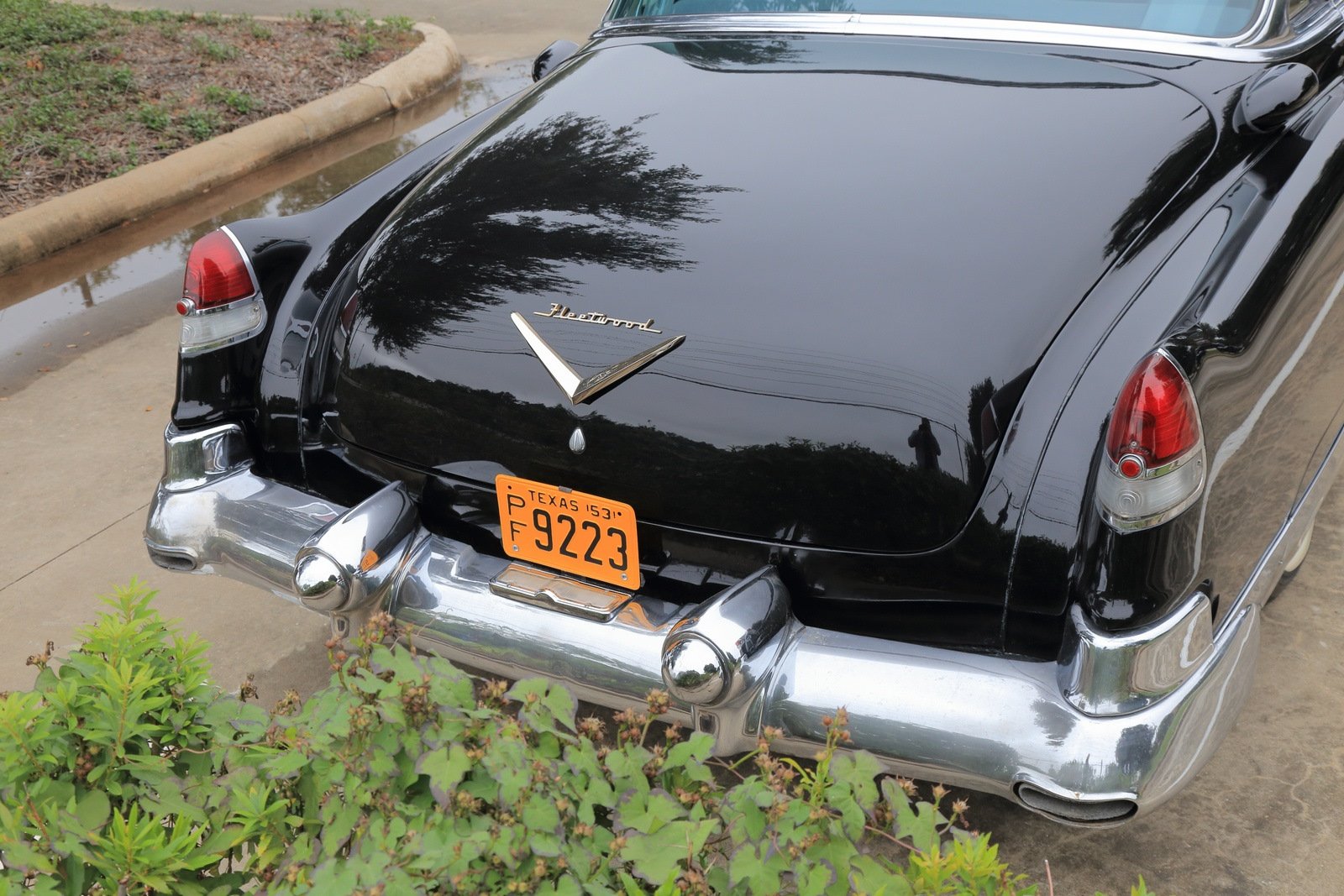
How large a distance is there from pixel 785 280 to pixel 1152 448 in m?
0.69

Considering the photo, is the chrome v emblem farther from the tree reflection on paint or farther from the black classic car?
the tree reflection on paint

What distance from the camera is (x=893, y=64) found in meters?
2.62

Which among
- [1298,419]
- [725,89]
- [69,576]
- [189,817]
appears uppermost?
[725,89]

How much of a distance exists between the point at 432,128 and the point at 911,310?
18.5ft

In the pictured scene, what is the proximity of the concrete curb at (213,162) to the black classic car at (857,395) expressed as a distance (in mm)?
3523

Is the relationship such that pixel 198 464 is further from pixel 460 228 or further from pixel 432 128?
pixel 432 128

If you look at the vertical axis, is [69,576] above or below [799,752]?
below

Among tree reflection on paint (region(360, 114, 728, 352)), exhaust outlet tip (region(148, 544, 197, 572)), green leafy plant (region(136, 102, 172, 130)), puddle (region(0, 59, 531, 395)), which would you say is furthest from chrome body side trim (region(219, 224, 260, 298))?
green leafy plant (region(136, 102, 172, 130))

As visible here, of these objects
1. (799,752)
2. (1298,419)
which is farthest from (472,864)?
(1298,419)

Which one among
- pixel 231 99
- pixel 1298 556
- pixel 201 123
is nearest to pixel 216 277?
pixel 1298 556

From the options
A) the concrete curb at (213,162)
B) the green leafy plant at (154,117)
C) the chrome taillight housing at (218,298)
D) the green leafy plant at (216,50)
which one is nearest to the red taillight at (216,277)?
the chrome taillight housing at (218,298)

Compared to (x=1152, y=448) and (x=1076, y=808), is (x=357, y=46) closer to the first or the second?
(x=1152, y=448)

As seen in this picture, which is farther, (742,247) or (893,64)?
(893,64)

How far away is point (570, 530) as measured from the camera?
220 cm
